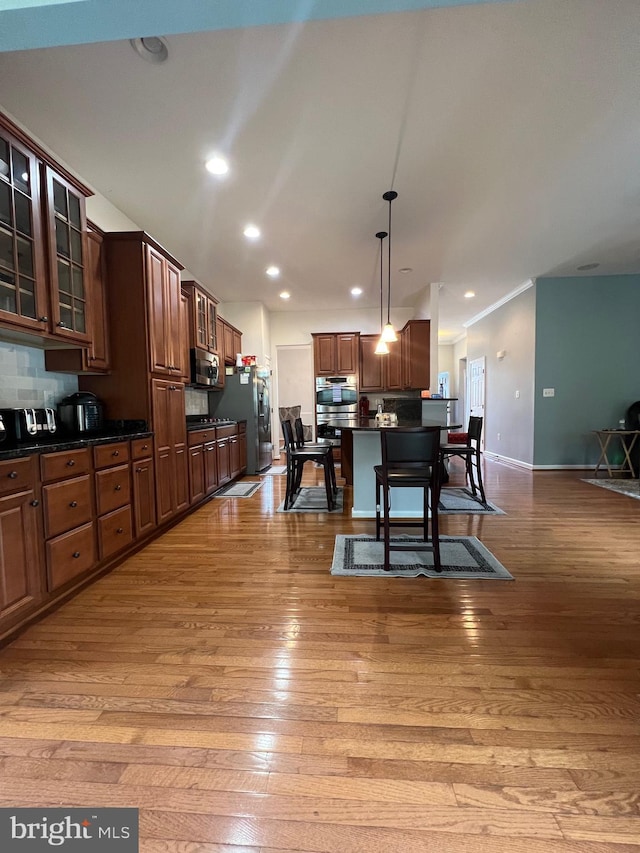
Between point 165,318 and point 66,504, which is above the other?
point 165,318

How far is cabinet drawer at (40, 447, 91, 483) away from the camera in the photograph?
182cm

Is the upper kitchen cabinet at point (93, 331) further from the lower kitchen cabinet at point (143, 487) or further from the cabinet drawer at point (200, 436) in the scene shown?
the cabinet drawer at point (200, 436)

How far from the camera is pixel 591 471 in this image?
210 inches

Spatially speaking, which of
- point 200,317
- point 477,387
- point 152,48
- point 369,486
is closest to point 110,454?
point 369,486

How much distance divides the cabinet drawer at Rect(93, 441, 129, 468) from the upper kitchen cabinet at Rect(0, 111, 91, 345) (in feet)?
2.48

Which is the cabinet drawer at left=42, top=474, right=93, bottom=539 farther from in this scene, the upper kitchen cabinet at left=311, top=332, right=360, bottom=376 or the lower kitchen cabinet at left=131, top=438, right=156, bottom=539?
the upper kitchen cabinet at left=311, top=332, right=360, bottom=376

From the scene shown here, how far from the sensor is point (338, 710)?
123 cm

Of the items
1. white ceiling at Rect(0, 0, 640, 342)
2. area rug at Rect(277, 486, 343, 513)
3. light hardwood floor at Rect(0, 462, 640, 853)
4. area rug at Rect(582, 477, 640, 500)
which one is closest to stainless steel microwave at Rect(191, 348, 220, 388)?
white ceiling at Rect(0, 0, 640, 342)

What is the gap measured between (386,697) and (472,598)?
2.94 feet

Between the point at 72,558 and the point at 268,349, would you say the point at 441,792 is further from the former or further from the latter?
the point at 268,349

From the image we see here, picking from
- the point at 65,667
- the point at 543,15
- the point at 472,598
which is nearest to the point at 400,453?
the point at 472,598

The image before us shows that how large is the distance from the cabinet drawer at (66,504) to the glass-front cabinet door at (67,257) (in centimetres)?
99

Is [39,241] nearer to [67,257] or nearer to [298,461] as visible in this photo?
[67,257]

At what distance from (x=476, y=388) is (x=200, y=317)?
6.19 m
